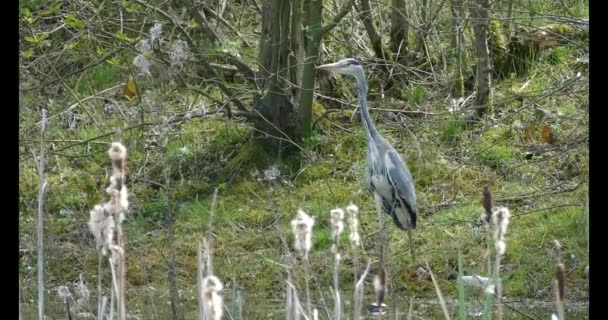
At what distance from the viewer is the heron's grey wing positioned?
22.5ft

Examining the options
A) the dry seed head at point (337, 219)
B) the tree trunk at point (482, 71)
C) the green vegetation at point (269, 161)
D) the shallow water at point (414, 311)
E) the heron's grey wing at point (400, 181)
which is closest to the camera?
the dry seed head at point (337, 219)

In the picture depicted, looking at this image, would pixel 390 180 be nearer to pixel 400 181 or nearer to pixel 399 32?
pixel 400 181

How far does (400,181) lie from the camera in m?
6.91

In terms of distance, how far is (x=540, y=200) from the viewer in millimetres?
7621

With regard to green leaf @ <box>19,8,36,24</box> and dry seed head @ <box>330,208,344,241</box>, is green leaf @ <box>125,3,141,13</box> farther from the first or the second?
dry seed head @ <box>330,208,344,241</box>

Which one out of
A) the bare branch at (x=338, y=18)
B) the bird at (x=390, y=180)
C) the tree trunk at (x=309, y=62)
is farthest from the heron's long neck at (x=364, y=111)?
the tree trunk at (x=309, y=62)

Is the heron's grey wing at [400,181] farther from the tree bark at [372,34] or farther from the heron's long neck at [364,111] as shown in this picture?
the tree bark at [372,34]

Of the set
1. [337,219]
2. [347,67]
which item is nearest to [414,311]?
[347,67]

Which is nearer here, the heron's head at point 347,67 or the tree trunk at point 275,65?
the heron's head at point 347,67

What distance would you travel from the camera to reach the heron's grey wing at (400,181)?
687 cm

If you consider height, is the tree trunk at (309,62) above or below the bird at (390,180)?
above

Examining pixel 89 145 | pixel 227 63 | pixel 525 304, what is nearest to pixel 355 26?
pixel 227 63
